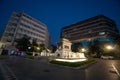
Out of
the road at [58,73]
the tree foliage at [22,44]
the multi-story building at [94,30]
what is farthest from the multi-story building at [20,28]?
the road at [58,73]

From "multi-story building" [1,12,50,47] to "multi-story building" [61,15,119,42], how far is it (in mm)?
33080

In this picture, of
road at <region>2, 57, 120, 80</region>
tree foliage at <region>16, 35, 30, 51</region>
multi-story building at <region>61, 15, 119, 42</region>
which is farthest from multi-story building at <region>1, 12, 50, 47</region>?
road at <region>2, 57, 120, 80</region>

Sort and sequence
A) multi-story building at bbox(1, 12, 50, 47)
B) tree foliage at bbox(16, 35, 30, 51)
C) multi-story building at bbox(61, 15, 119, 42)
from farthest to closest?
multi-story building at bbox(61, 15, 119, 42) → multi-story building at bbox(1, 12, 50, 47) → tree foliage at bbox(16, 35, 30, 51)

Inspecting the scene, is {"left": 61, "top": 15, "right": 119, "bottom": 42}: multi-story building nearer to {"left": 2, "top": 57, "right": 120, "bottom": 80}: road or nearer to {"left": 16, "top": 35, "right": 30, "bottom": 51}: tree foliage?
{"left": 16, "top": 35, "right": 30, "bottom": 51}: tree foliage

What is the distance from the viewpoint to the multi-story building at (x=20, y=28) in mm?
54344

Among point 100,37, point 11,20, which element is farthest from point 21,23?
point 100,37

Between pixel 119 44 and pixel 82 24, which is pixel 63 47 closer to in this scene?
pixel 119 44

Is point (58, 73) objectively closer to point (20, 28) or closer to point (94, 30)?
point (20, 28)

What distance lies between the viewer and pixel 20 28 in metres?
59.9

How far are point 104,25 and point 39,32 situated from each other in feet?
177

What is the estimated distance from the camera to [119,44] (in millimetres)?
46531

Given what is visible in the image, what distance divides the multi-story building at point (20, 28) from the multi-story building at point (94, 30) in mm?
33080

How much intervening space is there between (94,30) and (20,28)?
58174 mm

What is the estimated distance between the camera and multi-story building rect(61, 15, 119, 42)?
2800 inches
